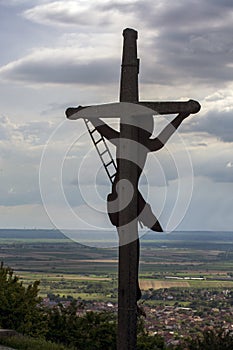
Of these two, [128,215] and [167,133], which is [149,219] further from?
[167,133]

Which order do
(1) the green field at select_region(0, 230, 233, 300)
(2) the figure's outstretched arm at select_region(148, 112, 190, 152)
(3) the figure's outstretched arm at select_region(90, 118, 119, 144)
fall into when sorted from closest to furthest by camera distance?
(2) the figure's outstretched arm at select_region(148, 112, 190, 152) < (3) the figure's outstretched arm at select_region(90, 118, 119, 144) < (1) the green field at select_region(0, 230, 233, 300)

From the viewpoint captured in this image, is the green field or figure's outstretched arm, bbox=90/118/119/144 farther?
the green field

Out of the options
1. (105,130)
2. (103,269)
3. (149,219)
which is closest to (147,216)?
(149,219)

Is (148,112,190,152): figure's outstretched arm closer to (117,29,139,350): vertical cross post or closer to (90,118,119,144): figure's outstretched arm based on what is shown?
(117,29,139,350): vertical cross post

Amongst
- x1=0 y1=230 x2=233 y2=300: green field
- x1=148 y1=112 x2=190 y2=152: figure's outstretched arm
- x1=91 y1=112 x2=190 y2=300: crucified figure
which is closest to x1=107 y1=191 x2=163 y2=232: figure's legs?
x1=91 y1=112 x2=190 y2=300: crucified figure

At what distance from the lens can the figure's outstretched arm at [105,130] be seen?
9734 mm

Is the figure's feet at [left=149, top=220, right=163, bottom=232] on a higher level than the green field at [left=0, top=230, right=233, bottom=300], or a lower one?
lower

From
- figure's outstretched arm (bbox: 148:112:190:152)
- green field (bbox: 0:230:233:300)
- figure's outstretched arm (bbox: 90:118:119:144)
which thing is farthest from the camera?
green field (bbox: 0:230:233:300)

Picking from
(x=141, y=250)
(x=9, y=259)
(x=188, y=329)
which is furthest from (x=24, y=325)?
(x=9, y=259)

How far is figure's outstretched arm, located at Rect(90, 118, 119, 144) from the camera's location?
9734 mm

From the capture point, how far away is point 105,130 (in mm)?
9820

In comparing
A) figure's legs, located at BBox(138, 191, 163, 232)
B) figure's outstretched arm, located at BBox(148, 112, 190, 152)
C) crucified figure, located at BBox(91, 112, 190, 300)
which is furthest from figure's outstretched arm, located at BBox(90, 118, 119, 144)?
figure's legs, located at BBox(138, 191, 163, 232)

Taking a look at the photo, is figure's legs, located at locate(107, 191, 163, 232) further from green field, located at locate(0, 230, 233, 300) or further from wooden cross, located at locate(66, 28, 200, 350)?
green field, located at locate(0, 230, 233, 300)

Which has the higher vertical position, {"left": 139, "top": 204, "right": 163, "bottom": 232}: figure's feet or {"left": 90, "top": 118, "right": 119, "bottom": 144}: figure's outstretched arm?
{"left": 90, "top": 118, "right": 119, "bottom": 144}: figure's outstretched arm
